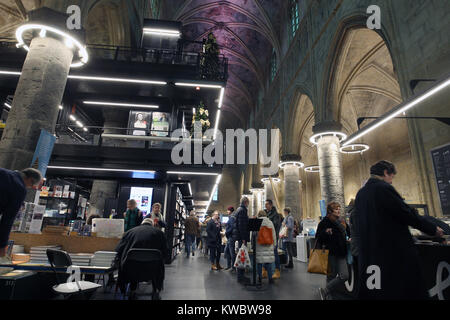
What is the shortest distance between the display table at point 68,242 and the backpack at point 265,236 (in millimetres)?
2645

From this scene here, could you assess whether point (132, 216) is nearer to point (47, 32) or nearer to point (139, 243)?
point (139, 243)

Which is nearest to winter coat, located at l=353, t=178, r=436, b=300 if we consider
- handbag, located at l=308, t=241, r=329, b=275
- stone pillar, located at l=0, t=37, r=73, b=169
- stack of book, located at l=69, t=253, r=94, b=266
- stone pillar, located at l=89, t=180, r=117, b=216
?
handbag, located at l=308, t=241, r=329, b=275

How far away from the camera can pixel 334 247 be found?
3.50 metres

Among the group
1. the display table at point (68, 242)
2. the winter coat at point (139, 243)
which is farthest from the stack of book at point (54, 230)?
the winter coat at point (139, 243)

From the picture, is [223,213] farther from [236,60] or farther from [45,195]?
[45,195]

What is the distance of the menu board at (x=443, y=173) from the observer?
4129 mm

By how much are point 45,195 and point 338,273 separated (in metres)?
9.73

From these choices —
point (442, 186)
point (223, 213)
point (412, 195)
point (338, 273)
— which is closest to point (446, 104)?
point (442, 186)

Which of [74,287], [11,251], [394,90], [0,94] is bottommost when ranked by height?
[74,287]

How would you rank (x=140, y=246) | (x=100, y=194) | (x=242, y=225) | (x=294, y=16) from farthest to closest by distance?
(x=294, y=16) < (x=100, y=194) < (x=242, y=225) < (x=140, y=246)

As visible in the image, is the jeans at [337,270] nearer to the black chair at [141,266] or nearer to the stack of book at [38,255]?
the black chair at [141,266]

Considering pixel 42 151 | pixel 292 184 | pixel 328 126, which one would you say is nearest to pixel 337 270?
pixel 42 151

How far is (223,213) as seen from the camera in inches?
1166

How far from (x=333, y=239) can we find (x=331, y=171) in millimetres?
5391
